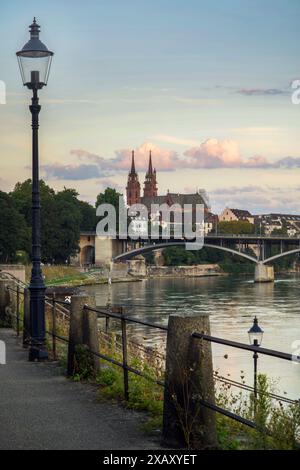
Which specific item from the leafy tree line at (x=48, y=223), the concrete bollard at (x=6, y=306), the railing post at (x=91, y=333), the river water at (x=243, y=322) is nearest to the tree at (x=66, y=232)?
the leafy tree line at (x=48, y=223)

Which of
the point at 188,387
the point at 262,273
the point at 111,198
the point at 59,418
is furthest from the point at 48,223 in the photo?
the point at 188,387

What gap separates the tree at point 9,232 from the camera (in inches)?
3463

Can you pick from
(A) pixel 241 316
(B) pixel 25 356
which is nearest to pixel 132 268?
(A) pixel 241 316

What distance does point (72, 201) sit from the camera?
13462cm

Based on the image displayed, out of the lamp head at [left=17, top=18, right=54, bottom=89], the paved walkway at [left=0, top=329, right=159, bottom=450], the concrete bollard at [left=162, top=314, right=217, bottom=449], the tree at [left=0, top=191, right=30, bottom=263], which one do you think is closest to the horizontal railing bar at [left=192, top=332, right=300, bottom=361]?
the concrete bollard at [left=162, top=314, right=217, bottom=449]

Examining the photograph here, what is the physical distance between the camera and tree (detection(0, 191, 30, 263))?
8796 centimetres

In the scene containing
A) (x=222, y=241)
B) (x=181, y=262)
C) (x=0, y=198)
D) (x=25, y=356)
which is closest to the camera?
(x=25, y=356)

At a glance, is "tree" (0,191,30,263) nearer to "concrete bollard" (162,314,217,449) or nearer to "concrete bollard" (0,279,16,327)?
"concrete bollard" (0,279,16,327)

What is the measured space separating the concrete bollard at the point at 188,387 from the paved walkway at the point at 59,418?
0.86 ft

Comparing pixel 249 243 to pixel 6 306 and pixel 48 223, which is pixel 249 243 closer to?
pixel 48 223

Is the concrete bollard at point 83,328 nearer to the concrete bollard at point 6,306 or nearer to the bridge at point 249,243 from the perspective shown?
the concrete bollard at point 6,306

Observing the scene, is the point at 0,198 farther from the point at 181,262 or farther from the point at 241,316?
the point at 181,262
